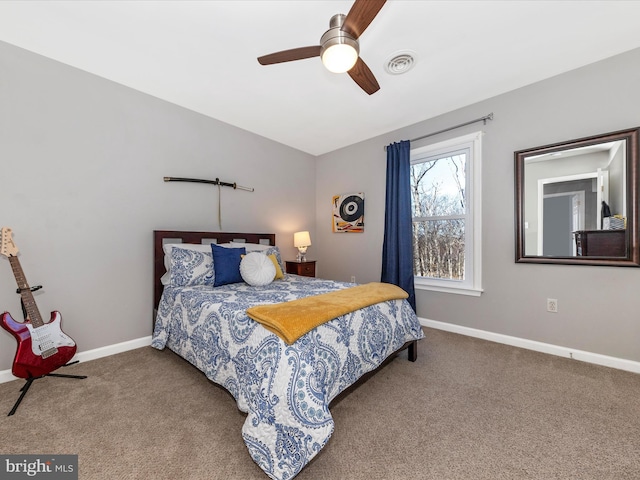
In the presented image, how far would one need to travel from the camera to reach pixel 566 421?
154 centimetres

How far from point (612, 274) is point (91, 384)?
413cm

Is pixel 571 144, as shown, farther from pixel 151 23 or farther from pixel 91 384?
pixel 91 384

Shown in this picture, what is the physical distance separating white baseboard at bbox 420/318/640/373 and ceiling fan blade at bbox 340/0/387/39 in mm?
2911

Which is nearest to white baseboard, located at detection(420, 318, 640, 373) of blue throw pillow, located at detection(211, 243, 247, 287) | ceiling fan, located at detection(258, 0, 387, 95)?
blue throw pillow, located at detection(211, 243, 247, 287)

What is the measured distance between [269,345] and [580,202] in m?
2.84

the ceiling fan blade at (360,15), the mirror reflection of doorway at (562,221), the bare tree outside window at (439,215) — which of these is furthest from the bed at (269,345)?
the ceiling fan blade at (360,15)

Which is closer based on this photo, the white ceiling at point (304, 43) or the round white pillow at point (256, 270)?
the white ceiling at point (304, 43)

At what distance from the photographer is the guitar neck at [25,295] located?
6.01 ft

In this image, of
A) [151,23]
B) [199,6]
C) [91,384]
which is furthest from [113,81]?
[91,384]

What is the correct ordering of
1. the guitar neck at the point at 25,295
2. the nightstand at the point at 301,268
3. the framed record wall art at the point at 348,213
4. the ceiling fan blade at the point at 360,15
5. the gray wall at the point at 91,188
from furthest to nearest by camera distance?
the framed record wall art at the point at 348,213
the nightstand at the point at 301,268
the gray wall at the point at 91,188
the guitar neck at the point at 25,295
the ceiling fan blade at the point at 360,15

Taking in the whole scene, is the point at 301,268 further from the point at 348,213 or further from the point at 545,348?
the point at 545,348

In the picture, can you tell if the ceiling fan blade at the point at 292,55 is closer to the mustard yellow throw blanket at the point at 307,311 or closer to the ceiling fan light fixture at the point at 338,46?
the ceiling fan light fixture at the point at 338,46

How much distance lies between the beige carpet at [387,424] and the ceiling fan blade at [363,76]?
85.8 inches

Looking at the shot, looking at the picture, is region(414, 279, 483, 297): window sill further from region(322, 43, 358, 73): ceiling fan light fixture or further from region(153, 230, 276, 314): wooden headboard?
region(322, 43, 358, 73): ceiling fan light fixture
